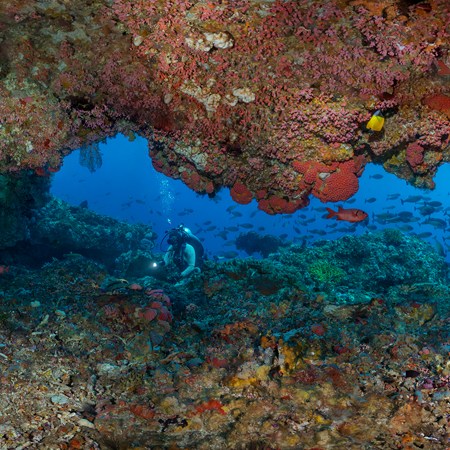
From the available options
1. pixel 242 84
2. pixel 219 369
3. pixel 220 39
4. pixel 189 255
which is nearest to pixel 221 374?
pixel 219 369

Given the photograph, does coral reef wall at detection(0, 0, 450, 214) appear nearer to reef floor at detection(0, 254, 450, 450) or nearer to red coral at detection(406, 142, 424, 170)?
red coral at detection(406, 142, 424, 170)

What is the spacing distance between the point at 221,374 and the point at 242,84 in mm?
4135

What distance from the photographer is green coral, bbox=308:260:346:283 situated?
1102cm

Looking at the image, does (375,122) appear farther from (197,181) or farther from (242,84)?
(197,181)

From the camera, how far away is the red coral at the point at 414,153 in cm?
580

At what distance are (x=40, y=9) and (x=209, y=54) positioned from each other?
2487 mm

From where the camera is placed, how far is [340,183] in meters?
5.93

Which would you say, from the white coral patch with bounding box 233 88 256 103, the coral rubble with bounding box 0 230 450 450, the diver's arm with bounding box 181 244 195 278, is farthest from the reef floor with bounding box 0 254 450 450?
the diver's arm with bounding box 181 244 195 278

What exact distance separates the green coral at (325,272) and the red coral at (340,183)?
5.26 m

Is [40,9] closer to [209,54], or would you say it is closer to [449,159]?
[209,54]

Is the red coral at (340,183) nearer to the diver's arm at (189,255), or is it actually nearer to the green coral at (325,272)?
the green coral at (325,272)

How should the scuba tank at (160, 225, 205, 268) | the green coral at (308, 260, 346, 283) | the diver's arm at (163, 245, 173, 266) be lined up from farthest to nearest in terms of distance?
the diver's arm at (163, 245, 173, 266), the scuba tank at (160, 225, 205, 268), the green coral at (308, 260, 346, 283)

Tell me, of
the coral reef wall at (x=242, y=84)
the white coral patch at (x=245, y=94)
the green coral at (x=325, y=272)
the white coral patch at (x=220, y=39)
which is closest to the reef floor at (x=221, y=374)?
the coral reef wall at (x=242, y=84)

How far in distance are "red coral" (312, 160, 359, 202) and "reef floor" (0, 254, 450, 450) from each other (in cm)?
197
